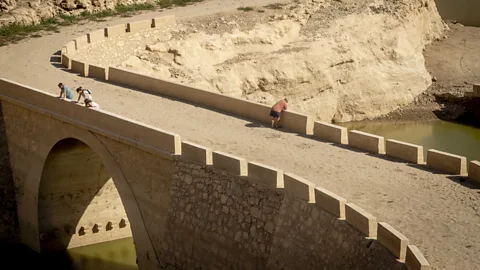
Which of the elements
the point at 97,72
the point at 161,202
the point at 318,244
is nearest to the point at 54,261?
the point at 97,72

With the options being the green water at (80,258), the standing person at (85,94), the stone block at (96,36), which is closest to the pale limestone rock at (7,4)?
the stone block at (96,36)

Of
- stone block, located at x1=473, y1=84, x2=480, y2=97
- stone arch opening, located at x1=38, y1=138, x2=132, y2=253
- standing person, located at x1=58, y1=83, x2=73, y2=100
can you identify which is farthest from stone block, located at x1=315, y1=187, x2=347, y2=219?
stone block, located at x1=473, y1=84, x2=480, y2=97

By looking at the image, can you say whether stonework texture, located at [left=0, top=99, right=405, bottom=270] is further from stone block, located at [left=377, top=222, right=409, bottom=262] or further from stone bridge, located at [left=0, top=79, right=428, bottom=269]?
stone block, located at [left=377, top=222, right=409, bottom=262]

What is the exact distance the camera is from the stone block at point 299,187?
2008 cm

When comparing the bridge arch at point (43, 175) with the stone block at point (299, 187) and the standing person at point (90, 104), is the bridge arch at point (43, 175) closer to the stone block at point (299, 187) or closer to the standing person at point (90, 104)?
the standing person at point (90, 104)

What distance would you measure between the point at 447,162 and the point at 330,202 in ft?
12.8

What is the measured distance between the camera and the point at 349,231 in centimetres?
1895

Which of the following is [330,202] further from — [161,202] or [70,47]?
[70,47]

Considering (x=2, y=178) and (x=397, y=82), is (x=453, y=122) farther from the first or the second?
(x=2, y=178)

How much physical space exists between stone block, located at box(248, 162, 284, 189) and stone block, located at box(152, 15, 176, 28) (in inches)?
795

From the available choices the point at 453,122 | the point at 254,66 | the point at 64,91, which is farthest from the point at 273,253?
the point at 453,122

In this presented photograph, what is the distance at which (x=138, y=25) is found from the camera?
39.8 m

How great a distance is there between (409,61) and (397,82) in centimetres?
148

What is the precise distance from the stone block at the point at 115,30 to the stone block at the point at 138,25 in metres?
0.28
